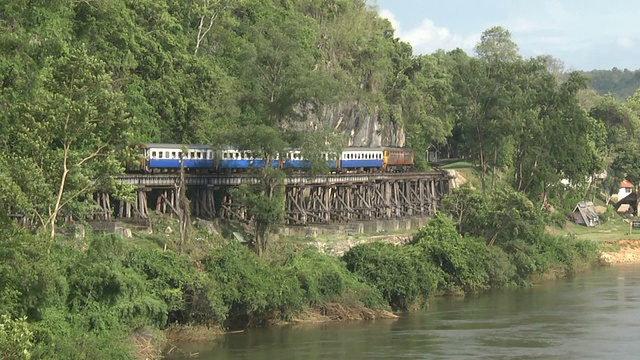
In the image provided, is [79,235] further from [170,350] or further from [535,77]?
[535,77]

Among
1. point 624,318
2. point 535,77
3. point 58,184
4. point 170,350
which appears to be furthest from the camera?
point 535,77

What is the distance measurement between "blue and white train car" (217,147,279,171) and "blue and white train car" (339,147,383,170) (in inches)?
404

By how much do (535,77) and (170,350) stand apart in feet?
150

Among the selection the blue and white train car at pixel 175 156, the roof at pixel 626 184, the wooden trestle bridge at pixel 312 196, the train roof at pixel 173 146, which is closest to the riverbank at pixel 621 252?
the wooden trestle bridge at pixel 312 196

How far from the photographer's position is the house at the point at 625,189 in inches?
4048

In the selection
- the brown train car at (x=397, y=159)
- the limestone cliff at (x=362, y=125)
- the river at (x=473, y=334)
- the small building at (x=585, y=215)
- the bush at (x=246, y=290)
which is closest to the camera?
the river at (x=473, y=334)

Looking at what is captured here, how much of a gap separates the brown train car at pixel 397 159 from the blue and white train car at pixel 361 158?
119 centimetres

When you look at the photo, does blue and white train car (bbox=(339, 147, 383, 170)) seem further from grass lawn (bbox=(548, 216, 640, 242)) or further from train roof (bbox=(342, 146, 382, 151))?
grass lawn (bbox=(548, 216, 640, 242))

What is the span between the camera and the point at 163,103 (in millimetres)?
61938

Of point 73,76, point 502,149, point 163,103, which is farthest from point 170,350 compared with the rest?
point 502,149

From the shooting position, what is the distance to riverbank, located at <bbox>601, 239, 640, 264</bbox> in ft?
240

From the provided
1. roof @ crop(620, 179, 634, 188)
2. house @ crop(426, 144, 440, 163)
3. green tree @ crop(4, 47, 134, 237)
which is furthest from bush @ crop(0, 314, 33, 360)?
roof @ crop(620, 179, 634, 188)

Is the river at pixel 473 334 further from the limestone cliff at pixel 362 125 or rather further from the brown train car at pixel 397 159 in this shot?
the limestone cliff at pixel 362 125

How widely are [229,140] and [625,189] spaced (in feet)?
207
